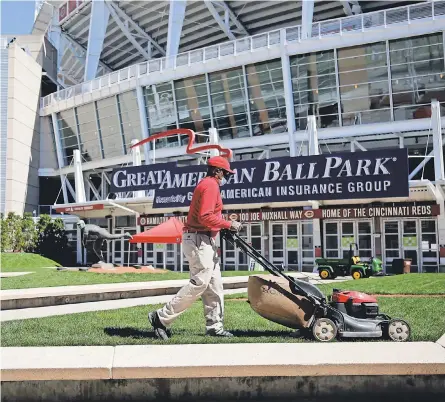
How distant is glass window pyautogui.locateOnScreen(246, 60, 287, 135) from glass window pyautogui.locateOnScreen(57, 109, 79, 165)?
18.9 meters

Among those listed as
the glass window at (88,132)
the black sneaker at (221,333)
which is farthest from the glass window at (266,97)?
the black sneaker at (221,333)

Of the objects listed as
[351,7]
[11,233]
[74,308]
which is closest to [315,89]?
[351,7]

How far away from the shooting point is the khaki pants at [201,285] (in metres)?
5.85

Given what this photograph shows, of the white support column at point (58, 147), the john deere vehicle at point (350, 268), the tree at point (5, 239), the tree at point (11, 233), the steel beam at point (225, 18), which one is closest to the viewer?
the john deere vehicle at point (350, 268)

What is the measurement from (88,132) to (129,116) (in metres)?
6.29

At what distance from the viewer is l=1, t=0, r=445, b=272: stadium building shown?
27812mm

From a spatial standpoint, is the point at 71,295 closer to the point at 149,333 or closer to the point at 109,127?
the point at 149,333

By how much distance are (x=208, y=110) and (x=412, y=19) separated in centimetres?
1554

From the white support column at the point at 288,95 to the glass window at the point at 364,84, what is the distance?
3263 millimetres

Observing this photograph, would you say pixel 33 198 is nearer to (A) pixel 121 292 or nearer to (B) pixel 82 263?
(B) pixel 82 263

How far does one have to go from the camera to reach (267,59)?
118 ft

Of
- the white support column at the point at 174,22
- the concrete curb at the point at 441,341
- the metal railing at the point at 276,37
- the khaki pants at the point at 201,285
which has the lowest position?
the concrete curb at the point at 441,341

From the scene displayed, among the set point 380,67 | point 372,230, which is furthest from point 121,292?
point 380,67

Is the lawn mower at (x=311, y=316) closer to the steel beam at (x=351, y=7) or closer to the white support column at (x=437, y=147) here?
the white support column at (x=437, y=147)
